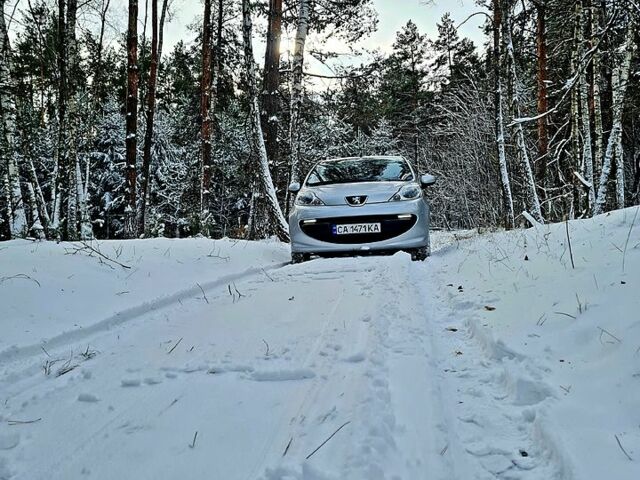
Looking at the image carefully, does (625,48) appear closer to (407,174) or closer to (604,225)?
(407,174)

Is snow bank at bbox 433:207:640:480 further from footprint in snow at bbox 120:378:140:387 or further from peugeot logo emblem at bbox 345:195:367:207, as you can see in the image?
peugeot logo emblem at bbox 345:195:367:207

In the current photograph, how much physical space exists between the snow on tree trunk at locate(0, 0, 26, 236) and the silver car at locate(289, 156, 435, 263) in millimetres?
4684

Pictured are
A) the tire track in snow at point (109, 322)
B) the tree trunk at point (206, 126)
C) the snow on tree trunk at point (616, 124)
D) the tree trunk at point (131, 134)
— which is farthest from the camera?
the tree trunk at point (206, 126)

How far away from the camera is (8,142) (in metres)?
6.84

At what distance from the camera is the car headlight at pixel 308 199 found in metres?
5.72

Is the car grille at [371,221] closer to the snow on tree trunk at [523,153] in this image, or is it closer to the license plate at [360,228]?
the license plate at [360,228]

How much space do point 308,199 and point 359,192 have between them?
2.37 feet

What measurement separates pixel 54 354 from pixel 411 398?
6.29 ft

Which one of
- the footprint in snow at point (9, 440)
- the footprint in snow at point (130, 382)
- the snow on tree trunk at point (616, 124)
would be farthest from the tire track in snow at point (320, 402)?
the snow on tree trunk at point (616, 124)

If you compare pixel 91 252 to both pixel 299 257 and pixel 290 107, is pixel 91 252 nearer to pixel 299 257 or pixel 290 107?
pixel 299 257

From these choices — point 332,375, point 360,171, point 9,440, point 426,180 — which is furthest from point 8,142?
point 332,375

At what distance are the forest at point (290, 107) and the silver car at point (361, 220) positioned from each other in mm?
1350

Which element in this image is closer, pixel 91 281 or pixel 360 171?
pixel 91 281

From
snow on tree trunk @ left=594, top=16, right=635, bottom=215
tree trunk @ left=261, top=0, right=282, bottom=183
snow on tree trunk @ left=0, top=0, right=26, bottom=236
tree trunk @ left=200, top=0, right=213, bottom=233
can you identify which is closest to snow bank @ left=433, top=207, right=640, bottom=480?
snow on tree trunk @ left=594, top=16, right=635, bottom=215
